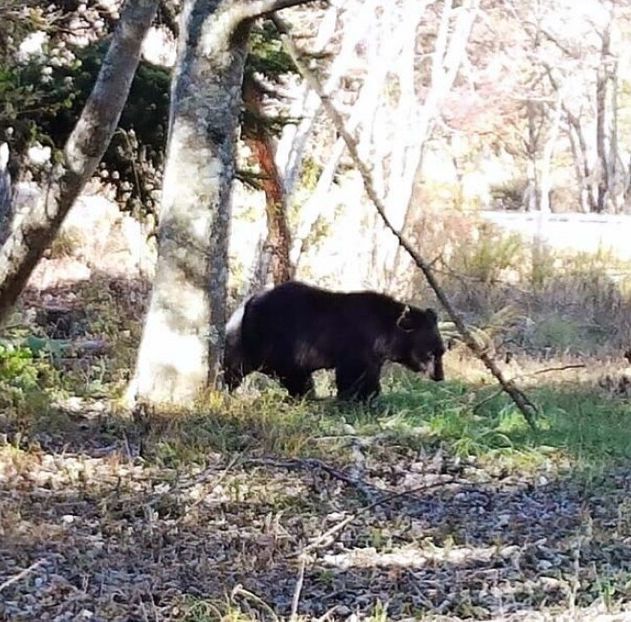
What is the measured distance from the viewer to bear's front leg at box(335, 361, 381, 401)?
1127 centimetres

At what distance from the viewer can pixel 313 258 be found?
20500mm

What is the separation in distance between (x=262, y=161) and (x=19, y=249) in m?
5.05

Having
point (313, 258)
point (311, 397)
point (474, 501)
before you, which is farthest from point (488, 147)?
point (474, 501)

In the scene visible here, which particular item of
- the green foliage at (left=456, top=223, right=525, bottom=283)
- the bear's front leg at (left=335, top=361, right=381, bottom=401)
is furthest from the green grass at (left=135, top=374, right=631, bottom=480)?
the green foliage at (left=456, top=223, right=525, bottom=283)

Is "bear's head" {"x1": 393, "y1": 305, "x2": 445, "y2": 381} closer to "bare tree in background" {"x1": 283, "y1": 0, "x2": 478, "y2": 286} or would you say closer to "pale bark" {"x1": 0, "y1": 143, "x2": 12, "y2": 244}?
"bare tree in background" {"x1": 283, "y1": 0, "x2": 478, "y2": 286}

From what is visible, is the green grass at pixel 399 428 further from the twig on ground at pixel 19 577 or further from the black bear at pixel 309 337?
the twig on ground at pixel 19 577

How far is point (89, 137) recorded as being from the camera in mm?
10430

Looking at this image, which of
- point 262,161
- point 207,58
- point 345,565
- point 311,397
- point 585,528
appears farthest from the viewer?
point 262,161

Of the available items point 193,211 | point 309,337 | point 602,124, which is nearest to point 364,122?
point 309,337

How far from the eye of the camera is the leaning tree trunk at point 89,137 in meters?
10.4

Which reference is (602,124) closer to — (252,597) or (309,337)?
(309,337)

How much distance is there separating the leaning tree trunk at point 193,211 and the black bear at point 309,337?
3.89 feet

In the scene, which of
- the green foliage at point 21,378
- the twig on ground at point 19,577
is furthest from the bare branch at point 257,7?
the twig on ground at point 19,577

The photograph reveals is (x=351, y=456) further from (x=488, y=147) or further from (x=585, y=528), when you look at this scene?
(x=488, y=147)
